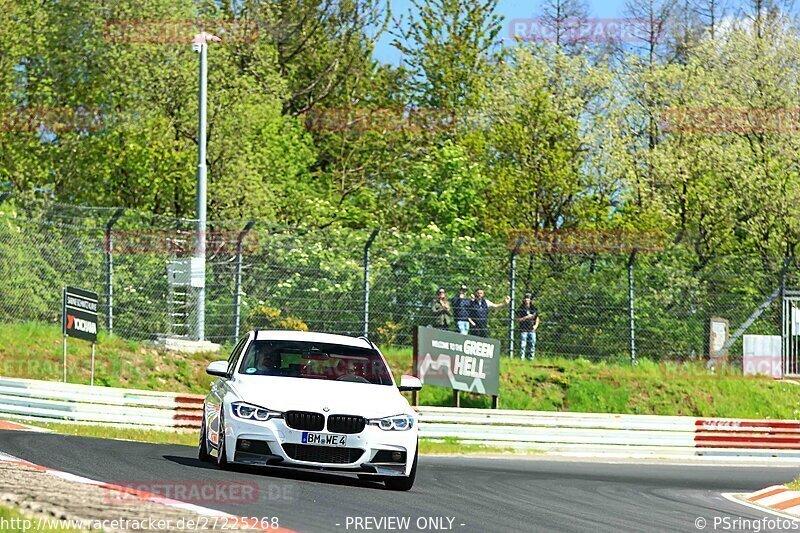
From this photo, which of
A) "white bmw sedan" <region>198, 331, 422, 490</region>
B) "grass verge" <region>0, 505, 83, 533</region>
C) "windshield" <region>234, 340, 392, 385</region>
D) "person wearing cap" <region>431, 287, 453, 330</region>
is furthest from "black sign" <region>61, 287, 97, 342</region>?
"grass verge" <region>0, 505, 83, 533</region>

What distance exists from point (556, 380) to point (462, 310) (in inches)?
104

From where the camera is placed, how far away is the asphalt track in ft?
34.6

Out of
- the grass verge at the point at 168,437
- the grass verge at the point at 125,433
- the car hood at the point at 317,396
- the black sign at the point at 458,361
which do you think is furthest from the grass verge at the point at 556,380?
the car hood at the point at 317,396

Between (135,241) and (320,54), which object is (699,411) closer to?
(135,241)

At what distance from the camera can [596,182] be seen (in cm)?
4391

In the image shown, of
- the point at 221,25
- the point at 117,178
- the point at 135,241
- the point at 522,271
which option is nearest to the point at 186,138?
the point at 117,178

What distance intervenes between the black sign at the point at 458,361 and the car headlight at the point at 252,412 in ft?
39.3

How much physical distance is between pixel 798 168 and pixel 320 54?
67.9ft

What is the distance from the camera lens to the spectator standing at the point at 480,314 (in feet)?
87.7

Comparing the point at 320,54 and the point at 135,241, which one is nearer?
the point at 135,241

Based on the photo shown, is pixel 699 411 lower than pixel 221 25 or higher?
lower

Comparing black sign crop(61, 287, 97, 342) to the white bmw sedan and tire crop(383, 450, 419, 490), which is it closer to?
the white bmw sedan

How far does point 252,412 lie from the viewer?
12500 millimetres

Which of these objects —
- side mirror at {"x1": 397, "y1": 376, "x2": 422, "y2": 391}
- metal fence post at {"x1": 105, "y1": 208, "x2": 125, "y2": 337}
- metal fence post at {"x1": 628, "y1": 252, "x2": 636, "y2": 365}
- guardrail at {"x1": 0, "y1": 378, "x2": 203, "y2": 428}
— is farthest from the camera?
metal fence post at {"x1": 628, "y1": 252, "x2": 636, "y2": 365}
